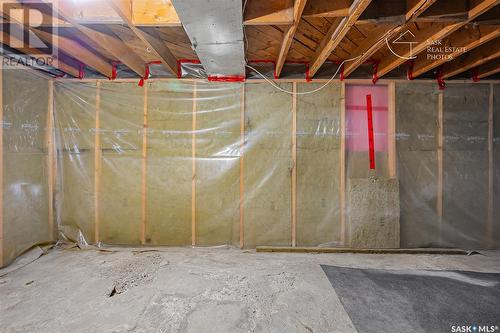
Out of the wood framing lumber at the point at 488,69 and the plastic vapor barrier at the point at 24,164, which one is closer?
the plastic vapor barrier at the point at 24,164

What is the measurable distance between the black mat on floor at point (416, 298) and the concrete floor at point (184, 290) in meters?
0.13

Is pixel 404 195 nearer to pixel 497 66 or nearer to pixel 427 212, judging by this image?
pixel 427 212

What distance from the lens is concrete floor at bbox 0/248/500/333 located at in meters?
1.52

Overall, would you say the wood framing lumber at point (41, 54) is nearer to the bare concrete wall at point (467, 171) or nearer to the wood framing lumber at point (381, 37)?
the wood framing lumber at point (381, 37)

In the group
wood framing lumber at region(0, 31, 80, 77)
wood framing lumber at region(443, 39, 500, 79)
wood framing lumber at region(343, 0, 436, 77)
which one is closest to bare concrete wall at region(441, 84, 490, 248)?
wood framing lumber at region(443, 39, 500, 79)

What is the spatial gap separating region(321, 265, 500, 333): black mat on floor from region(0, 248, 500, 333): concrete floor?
0.42 ft

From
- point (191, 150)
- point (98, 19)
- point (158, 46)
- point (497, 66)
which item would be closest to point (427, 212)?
point (497, 66)

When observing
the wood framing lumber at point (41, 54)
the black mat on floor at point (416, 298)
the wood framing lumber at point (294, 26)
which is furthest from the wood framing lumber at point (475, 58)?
the wood framing lumber at point (41, 54)

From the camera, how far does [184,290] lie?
1880 mm

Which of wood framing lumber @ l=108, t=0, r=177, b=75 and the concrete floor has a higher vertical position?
wood framing lumber @ l=108, t=0, r=177, b=75

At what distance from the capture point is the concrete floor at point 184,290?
5.00ft

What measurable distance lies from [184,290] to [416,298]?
186 centimetres

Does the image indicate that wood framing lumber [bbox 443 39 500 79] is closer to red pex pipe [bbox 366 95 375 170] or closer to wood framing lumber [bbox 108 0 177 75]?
red pex pipe [bbox 366 95 375 170]

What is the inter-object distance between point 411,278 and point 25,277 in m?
3.54
